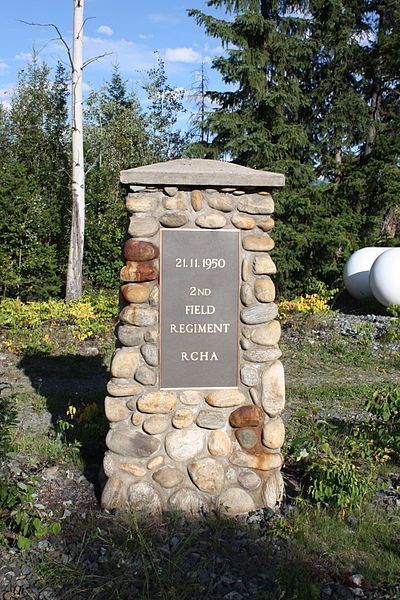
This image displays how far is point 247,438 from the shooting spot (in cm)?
374

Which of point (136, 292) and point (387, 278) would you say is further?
point (387, 278)

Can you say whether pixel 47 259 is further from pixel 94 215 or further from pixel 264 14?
pixel 264 14

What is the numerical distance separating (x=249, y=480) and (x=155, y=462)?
0.58 m

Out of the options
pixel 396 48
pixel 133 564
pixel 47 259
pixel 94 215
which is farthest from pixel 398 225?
pixel 133 564

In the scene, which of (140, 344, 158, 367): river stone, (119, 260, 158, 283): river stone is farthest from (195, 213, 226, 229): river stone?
(140, 344, 158, 367): river stone

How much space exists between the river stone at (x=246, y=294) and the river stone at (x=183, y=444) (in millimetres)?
828

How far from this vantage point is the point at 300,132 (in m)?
13.7

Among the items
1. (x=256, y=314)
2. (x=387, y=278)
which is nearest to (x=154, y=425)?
(x=256, y=314)

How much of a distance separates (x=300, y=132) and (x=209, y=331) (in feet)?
35.6

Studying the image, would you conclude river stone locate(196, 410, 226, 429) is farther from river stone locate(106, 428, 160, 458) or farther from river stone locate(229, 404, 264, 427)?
river stone locate(106, 428, 160, 458)

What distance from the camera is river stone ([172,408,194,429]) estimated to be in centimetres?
369

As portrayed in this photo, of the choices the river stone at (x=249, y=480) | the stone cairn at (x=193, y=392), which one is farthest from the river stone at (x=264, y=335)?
the river stone at (x=249, y=480)

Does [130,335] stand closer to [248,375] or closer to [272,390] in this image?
[248,375]

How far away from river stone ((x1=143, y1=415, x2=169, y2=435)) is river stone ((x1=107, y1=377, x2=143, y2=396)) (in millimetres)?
182
